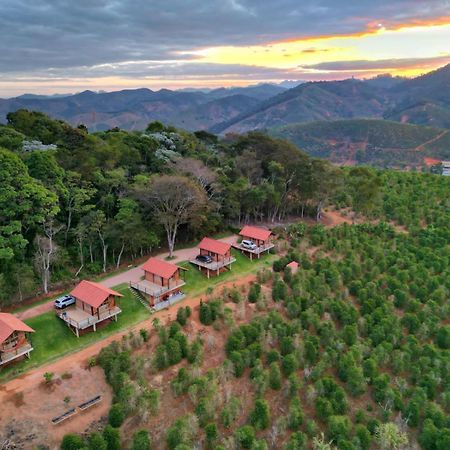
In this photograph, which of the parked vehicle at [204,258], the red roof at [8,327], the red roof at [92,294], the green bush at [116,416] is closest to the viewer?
the green bush at [116,416]

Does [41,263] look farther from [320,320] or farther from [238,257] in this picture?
[320,320]

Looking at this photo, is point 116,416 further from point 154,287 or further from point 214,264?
point 214,264

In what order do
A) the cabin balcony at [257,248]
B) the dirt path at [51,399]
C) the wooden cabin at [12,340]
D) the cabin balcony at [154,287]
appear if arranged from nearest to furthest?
the dirt path at [51,399] < the wooden cabin at [12,340] < the cabin balcony at [154,287] < the cabin balcony at [257,248]

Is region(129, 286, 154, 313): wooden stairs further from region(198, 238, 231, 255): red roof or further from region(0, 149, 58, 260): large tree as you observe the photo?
region(0, 149, 58, 260): large tree

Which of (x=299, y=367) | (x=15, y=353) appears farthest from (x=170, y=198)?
(x=299, y=367)

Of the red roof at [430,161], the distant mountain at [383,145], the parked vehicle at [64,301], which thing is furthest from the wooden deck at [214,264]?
the red roof at [430,161]

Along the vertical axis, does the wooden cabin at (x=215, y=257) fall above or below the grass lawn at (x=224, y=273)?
above

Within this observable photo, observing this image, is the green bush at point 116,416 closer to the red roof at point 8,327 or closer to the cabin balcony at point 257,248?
the red roof at point 8,327

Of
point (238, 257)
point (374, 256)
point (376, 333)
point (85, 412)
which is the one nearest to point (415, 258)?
point (374, 256)
